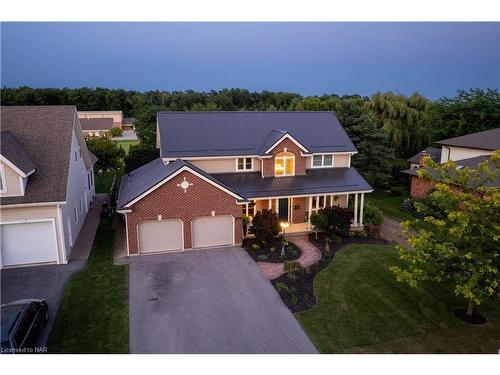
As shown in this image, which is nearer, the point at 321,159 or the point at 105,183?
the point at 321,159

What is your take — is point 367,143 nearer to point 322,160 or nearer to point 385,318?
point 322,160

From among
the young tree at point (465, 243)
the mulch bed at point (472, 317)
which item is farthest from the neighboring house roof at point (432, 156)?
the young tree at point (465, 243)

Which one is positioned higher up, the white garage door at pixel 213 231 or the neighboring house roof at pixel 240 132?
the neighboring house roof at pixel 240 132

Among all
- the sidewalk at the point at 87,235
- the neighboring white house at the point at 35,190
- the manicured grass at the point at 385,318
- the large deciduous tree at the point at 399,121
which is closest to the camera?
the manicured grass at the point at 385,318

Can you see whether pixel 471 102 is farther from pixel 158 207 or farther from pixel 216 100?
pixel 216 100

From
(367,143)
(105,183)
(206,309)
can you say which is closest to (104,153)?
(105,183)

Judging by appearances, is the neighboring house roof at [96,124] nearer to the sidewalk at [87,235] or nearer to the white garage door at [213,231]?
Answer: the sidewalk at [87,235]

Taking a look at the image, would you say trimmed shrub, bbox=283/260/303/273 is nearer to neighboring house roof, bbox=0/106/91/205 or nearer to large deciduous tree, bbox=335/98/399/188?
neighboring house roof, bbox=0/106/91/205
